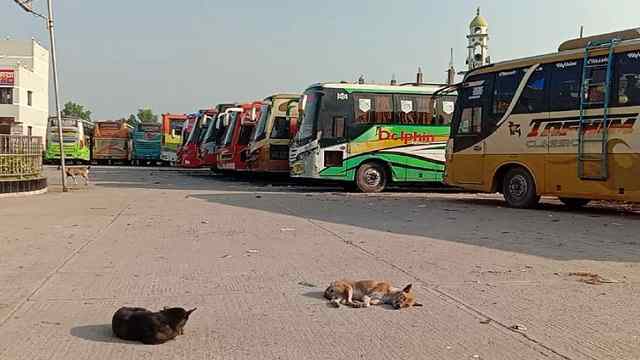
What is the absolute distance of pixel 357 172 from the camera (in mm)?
21312

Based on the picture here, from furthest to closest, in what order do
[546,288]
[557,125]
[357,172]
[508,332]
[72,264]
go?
[357,172]
[557,125]
[72,264]
[546,288]
[508,332]

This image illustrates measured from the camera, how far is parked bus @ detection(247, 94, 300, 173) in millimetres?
25297

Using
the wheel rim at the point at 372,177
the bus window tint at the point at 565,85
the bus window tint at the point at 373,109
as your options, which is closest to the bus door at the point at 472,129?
the bus window tint at the point at 565,85

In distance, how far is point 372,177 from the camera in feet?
70.3

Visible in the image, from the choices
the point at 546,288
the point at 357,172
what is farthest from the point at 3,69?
the point at 546,288

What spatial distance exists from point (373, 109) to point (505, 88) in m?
6.15

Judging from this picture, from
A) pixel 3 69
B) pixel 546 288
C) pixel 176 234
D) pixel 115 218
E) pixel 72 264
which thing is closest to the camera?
pixel 546 288

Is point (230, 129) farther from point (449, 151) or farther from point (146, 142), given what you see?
point (146, 142)

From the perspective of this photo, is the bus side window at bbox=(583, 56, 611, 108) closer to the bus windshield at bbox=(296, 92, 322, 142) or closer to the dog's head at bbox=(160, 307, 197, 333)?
the bus windshield at bbox=(296, 92, 322, 142)

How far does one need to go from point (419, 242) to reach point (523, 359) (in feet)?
17.7

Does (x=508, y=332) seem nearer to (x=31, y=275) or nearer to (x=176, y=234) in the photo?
(x=31, y=275)

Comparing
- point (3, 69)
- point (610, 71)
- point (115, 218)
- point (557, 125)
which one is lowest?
point (115, 218)

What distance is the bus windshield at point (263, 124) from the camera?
2548 cm

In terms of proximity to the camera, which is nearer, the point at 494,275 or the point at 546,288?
the point at 546,288
